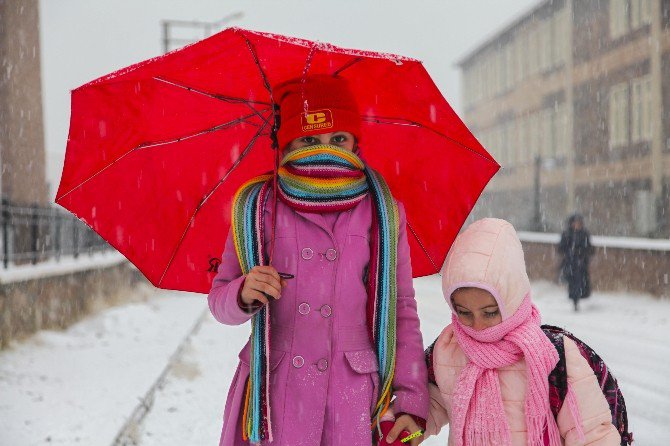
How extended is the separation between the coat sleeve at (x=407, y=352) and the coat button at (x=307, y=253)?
32 cm

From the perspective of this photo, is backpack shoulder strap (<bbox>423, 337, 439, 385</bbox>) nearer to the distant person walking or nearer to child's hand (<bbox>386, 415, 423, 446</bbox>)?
child's hand (<bbox>386, 415, 423, 446</bbox>)

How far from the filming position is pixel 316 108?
247 cm

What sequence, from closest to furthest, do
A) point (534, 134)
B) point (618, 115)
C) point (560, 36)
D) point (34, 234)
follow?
1. point (34, 234)
2. point (618, 115)
3. point (560, 36)
4. point (534, 134)

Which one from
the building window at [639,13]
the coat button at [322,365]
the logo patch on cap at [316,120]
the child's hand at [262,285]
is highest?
the building window at [639,13]

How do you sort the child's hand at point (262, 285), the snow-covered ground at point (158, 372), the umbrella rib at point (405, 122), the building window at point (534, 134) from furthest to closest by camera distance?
1. the building window at point (534, 134)
2. the snow-covered ground at point (158, 372)
3. the umbrella rib at point (405, 122)
4. the child's hand at point (262, 285)

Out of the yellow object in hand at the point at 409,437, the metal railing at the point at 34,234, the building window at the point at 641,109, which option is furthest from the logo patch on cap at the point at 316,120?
the building window at the point at 641,109

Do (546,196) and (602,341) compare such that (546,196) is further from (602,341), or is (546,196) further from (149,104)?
(149,104)

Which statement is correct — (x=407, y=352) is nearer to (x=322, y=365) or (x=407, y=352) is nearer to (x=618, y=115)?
(x=322, y=365)

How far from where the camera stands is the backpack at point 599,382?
2.40m

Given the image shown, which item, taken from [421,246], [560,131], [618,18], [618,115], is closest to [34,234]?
[421,246]

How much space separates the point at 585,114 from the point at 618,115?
1969 mm

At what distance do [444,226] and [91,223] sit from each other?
4.78ft

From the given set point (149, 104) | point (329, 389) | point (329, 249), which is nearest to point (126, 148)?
point (149, 104)

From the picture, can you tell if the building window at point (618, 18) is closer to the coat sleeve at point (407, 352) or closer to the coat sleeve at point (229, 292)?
the coat sleeve at point (407, 352)
